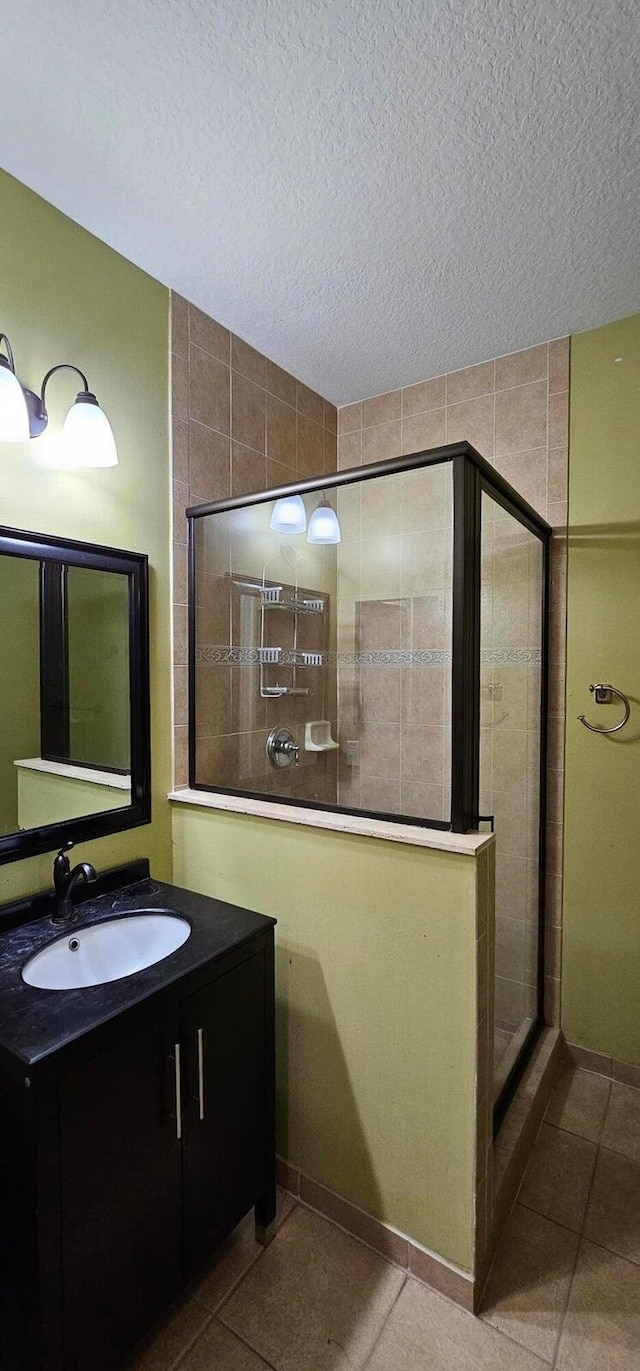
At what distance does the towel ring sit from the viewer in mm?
1901

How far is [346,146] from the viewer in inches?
49.5

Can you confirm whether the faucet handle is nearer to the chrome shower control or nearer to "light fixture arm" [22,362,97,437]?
the chrome shower control

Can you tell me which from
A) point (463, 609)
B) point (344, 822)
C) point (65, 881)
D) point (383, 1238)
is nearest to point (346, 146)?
point (463, 609)

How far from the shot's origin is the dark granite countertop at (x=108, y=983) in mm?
956

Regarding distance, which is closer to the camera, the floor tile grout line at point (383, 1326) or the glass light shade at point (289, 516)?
the floor tile grout line at point (383, 1326)

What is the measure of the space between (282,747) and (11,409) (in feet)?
4.15

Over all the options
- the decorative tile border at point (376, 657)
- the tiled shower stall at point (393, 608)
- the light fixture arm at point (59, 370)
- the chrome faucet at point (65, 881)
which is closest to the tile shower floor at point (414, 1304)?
the tiled shower stall at point (393, 608)

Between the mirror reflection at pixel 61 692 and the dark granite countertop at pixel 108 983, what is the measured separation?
0.25 meters

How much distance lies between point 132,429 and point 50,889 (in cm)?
128

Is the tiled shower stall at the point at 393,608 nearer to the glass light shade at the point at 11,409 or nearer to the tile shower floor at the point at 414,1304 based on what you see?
the tile shower floor at the point at 414,1304

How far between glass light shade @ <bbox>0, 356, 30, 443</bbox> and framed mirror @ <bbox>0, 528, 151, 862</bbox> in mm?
213

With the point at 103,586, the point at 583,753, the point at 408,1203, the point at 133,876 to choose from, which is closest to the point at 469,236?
the point at 103,586

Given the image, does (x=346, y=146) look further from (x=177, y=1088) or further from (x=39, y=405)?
(x=177, y=1088)

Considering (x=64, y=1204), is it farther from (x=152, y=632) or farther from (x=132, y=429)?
(x=132, y=429)
